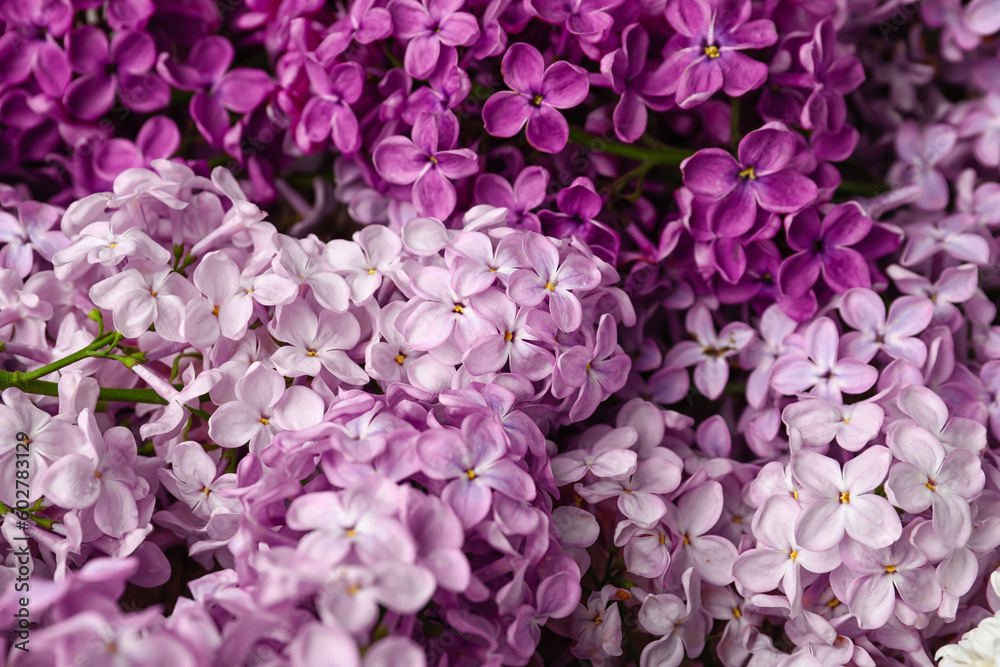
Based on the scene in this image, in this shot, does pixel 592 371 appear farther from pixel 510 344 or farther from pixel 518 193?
pixel 518 193

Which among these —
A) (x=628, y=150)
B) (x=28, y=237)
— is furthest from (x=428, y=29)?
(x=28, y=237)

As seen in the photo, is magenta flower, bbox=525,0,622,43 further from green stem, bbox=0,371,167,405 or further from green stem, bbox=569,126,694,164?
green stem, bbox=0,371,167,405

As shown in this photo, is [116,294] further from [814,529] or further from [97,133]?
[814,529]

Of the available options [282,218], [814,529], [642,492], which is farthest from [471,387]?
[282,218]

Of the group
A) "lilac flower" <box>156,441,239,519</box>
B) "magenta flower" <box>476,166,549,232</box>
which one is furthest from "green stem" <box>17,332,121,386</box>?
"magenta flower" <box>476,166,549,232</box>

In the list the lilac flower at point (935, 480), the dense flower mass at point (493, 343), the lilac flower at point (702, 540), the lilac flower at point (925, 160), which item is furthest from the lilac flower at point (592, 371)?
the lilac flower at point (925, 160)

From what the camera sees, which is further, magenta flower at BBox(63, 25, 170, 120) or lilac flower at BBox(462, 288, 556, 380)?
magenta flower at BBox(63, 25, 170, 120)

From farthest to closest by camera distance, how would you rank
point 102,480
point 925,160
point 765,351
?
1. point 925,160
2. point 765,351
3. point 102,480
